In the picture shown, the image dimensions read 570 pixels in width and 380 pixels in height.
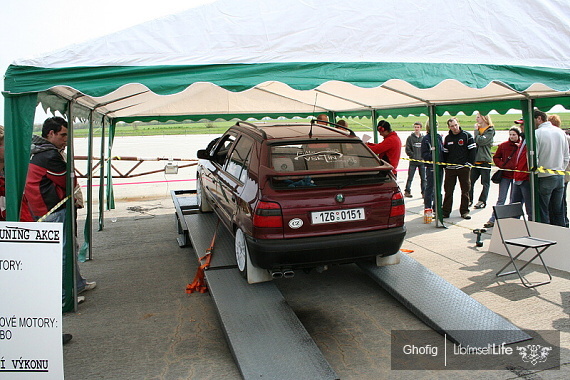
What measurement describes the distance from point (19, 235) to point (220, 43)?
8.39ft

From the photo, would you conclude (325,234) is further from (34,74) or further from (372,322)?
(34,74)

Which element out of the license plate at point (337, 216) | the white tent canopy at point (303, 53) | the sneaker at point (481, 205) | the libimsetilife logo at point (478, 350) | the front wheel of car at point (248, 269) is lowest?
the libimsetilife logo at point (478, 350)

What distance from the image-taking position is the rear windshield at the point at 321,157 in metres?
4.56

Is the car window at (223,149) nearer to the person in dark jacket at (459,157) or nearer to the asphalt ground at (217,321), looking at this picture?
the asphalt ground at (217,321)

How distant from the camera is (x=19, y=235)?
3227 millimetres

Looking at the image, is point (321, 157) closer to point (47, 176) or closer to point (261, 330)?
point (261, 330)

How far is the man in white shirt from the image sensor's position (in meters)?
6.65

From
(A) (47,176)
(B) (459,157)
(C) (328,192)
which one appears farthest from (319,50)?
(B) (459,157)

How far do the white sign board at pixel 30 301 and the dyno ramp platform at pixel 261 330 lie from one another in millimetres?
1393

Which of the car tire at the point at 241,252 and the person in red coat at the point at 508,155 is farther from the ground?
the person in red coat at the point at 508,155

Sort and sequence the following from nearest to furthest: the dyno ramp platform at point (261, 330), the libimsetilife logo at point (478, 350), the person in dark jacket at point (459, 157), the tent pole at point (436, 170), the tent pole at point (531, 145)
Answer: the dyno ramp platform at point (261, 330) → the libimsetilife logo at point (478, 350) → the tent pole at point (531, 145) → the tent pole at point (436, 170) → the person in dark jacket at point (459, 157)

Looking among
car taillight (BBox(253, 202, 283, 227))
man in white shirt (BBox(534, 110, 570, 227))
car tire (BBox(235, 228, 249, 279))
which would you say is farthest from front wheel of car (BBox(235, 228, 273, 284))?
man in white shirt (BBox(534, 110, 570, 227))

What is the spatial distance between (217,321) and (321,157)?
208cm

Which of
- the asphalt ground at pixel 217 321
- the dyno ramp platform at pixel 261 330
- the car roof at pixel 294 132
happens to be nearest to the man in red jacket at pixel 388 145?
the asphalt ground at pixel 217 321
